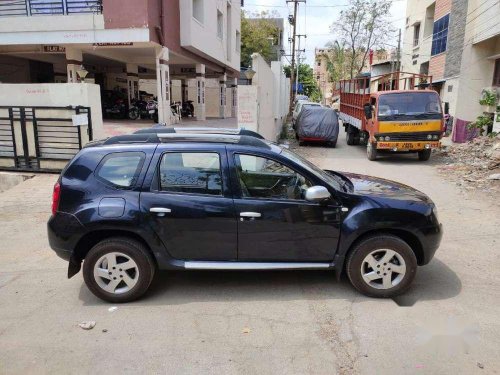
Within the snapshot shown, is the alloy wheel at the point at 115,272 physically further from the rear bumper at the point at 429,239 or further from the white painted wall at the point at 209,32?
the white painted wall at the point at 209,32

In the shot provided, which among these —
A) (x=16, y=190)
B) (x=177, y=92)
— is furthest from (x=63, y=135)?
(x=177, y=92)

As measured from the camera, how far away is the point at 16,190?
9070mm

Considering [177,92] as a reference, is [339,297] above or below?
below

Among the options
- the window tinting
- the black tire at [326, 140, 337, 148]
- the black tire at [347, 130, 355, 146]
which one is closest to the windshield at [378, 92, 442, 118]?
the black tire at [326, 140, 337, 148]

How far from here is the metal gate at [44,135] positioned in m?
10.1

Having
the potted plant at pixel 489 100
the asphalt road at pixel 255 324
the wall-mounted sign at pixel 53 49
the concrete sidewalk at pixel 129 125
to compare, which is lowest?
the asphalt road at pixel 255 324

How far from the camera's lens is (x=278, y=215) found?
405 centimetres

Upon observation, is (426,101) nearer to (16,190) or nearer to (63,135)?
(63,135)

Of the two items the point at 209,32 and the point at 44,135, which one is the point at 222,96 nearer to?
the point at 209,32

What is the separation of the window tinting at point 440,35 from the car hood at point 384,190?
2050 centimetres

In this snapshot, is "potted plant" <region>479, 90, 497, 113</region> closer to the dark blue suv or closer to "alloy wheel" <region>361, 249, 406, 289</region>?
the dark blue suv

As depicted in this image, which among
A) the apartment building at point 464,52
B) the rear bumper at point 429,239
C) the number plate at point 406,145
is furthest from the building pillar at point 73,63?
the rear bumper at point 429,239

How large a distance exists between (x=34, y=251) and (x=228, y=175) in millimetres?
3276

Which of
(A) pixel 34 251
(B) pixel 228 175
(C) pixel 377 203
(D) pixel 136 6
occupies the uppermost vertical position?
(D) pixel 136 6
